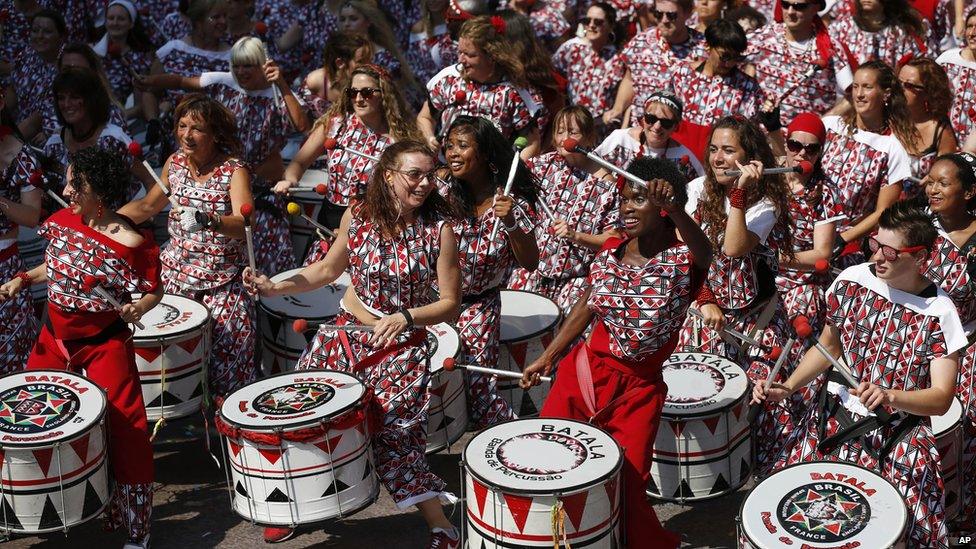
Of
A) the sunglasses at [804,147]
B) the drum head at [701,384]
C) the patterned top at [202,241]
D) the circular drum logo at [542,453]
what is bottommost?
the drum head at [701,384]

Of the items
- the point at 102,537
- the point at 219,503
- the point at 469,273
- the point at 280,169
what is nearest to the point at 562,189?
the point at 469,273

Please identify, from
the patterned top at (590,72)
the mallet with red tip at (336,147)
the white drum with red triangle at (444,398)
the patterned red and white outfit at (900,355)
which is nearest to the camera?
the patterned red and white outfit at (900,355)

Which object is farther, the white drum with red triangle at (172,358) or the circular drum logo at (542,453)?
the white drum with red triangle at (172,358)

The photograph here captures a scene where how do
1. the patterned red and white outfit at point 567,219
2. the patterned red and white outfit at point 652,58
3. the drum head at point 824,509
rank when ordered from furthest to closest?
the patterned red and white outfit at point 652,58, the patterned red and white outfit at point 567,219, the drum head at point 824,509

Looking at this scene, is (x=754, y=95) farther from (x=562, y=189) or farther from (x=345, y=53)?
(x=345, y=53)

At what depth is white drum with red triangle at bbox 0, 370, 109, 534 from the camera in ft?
18.6

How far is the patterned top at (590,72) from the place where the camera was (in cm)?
1023

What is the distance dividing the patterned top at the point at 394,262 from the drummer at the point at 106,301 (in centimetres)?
94

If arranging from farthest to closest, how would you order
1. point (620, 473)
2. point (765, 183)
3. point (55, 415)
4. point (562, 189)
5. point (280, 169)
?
1. point (280, 169)
2. point (562, 189)
3. point (765, 183)
4. point (55, 415)
5. point (620, 473)

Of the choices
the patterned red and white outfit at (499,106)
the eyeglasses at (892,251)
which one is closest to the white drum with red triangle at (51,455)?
the eyeglasses at (892,251)

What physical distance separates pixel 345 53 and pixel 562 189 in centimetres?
199

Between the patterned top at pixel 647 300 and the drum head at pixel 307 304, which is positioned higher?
the patterned top at pixel 647 300

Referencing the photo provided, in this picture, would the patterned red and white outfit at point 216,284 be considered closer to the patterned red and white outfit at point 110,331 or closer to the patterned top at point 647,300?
the patterned red and white outfit at point 110,331

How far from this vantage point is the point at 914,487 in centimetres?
549
